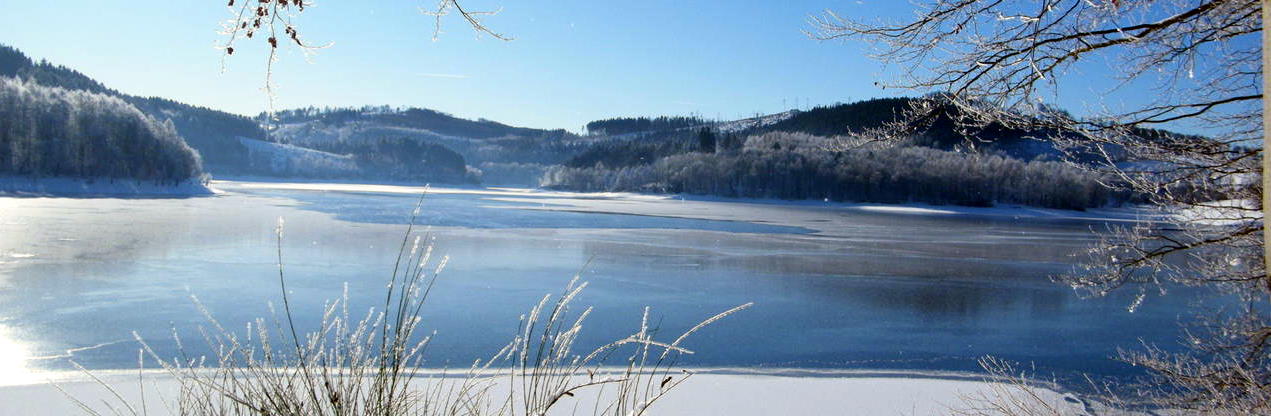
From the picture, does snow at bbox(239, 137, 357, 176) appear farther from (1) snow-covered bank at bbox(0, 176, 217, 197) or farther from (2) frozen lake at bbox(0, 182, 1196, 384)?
(2) frozen lake at bbox(0, 182, 1196, 384)

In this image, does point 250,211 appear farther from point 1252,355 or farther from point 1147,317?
point 1252,355

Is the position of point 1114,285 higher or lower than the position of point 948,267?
higher

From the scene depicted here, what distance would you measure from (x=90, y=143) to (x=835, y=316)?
54.0 metres

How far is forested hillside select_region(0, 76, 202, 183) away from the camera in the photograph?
44.9 m

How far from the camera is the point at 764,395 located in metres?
6.16

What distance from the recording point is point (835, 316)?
10.3 m

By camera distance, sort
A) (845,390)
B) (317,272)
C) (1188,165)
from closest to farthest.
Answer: (1188,165), (845,390), (317,272)

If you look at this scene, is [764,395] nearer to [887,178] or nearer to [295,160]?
[887,178]

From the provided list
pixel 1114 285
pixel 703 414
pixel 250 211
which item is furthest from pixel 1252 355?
pixel 250 211

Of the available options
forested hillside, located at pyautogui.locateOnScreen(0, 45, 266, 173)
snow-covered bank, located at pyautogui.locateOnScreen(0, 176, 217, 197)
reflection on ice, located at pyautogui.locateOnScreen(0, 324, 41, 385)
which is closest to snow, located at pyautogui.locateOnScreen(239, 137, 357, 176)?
forested hillside, located at pyautogui.locateOnScreen(0, 45, 266, 173)

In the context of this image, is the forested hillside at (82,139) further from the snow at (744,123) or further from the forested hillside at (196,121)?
the snow at (744,123)

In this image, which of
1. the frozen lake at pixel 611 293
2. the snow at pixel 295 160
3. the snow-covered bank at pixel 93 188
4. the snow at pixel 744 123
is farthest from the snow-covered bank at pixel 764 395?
the snow at pixel 744 123

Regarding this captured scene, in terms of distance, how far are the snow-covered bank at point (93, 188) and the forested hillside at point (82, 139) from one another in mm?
690

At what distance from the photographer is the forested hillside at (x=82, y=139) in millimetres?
44875
